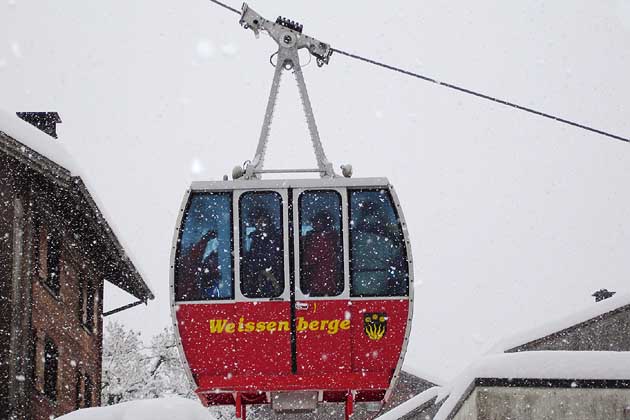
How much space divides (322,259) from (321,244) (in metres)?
0.16

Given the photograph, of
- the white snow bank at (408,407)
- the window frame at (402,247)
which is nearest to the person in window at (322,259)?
the window frame at (402,247)

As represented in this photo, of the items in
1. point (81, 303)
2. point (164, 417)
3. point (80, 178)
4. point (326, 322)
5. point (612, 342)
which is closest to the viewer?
point (164, 417)

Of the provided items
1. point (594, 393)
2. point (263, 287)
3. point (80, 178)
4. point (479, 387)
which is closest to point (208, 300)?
point (263, 287)

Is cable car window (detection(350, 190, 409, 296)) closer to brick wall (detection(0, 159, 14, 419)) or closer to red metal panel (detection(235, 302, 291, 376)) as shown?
red metal panel (detection(235, 302, 291, 376))

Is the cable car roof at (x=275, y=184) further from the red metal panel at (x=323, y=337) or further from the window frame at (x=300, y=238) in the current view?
the red metal panel at (x=323, y=337)

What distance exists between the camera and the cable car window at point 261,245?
10367 mm

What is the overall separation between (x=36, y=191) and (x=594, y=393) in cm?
1201

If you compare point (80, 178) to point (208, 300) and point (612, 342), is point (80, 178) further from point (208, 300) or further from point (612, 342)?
point (612, 342)

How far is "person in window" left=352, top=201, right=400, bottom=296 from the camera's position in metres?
10.5

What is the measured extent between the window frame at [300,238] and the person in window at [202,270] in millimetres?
827

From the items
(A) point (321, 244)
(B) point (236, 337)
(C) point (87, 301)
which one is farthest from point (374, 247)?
(C) point (87, 301)

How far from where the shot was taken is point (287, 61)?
11320 millimetres

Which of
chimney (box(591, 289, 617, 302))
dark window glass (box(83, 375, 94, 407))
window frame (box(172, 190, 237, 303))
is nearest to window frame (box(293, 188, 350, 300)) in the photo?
window frame (box(172, 190, 237, 303))

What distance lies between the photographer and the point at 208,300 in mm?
10320
